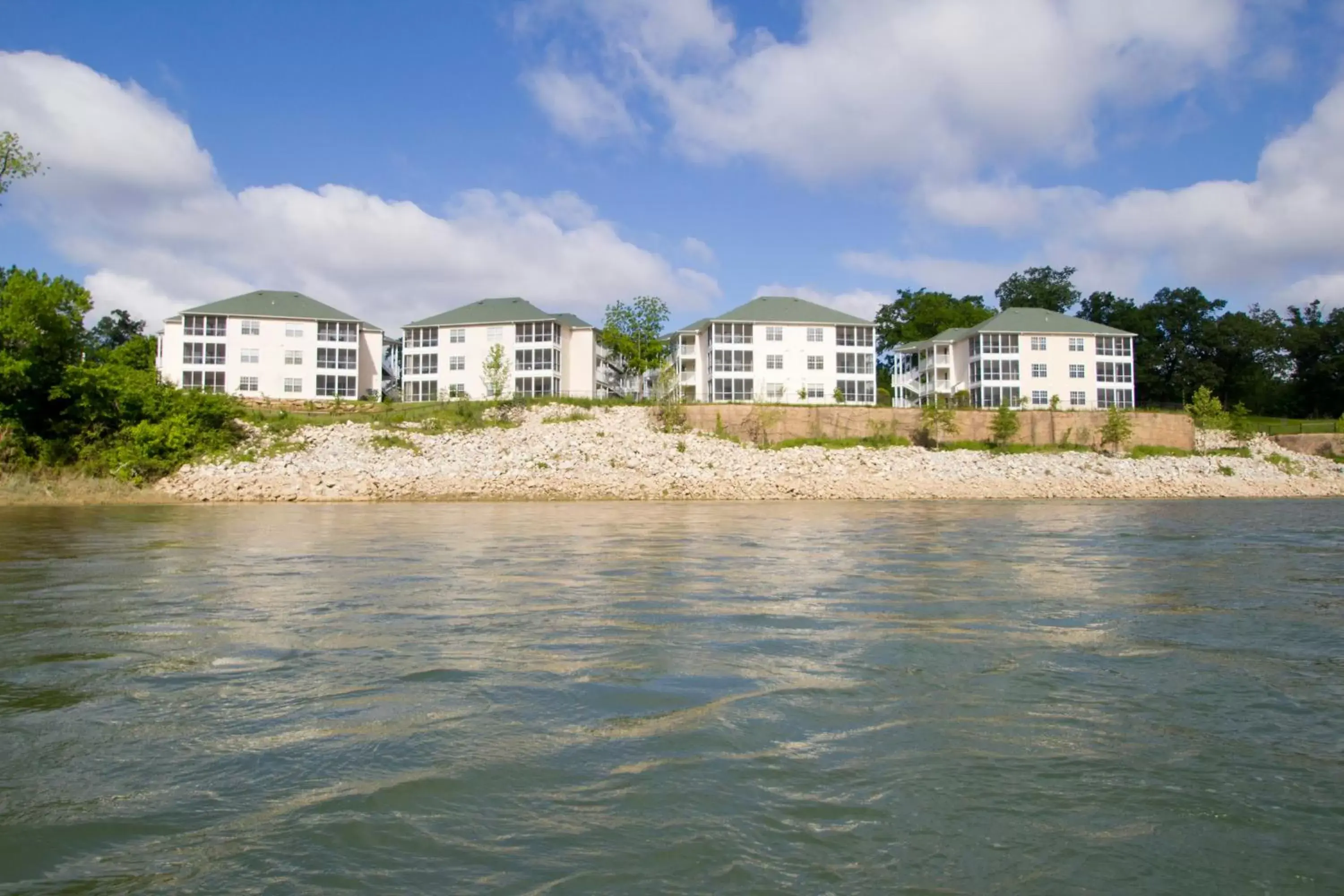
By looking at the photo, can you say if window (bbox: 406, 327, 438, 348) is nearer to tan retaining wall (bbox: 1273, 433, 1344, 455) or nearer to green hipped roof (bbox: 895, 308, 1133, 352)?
green hipped roof (bbox: 895, 308, 1133, 352)

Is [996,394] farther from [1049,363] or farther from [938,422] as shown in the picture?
[938,422]

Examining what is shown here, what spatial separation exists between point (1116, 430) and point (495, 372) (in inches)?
1756

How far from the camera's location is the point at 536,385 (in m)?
74.6

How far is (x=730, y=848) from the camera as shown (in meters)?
4.05

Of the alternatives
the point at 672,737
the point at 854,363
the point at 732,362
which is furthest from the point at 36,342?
the point at 854,363

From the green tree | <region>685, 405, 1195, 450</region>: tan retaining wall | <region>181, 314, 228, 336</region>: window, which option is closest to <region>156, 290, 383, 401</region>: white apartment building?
<region>181, 314, 228, 336</region>: window

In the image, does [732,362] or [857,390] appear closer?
[732,362]

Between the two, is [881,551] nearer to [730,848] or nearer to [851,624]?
[851,624]

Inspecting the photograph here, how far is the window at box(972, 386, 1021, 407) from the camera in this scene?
3007 inches

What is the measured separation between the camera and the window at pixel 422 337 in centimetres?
7650

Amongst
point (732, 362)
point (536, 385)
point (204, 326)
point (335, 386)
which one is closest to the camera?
point (204, 326)

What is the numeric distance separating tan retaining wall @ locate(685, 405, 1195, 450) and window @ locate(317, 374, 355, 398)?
104 feet

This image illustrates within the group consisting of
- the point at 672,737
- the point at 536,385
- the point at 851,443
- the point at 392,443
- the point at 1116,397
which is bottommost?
the point at 672,737

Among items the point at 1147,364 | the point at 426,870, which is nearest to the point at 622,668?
the point at 426,870
